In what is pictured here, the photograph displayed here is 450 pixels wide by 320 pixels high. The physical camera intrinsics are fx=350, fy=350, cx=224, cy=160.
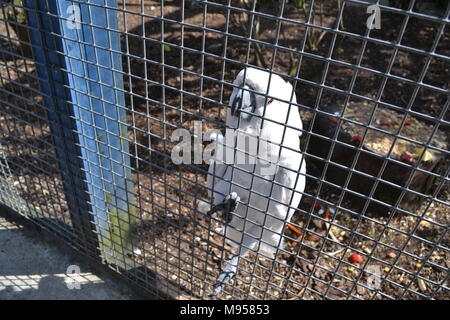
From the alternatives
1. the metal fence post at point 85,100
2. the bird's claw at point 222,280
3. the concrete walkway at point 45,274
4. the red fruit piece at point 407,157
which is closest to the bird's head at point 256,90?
the metal fence post at point 85,100

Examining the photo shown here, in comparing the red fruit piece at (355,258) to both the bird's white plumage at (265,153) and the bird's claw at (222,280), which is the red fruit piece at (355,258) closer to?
the bird's white plumage at (265,153)

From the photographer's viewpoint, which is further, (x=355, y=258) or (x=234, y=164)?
(x=355, y=258)

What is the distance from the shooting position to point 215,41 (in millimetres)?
4285

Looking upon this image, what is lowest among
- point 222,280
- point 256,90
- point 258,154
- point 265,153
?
point 222,280

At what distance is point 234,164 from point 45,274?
1.44 m

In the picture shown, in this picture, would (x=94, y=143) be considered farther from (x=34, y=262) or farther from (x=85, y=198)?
(x=34, y=262)

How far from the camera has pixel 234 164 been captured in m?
1.15

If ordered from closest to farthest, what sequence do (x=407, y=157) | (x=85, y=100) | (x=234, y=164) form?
1. (x=234, y=164)
2. (x=85, y=100)
3. (x=407, y=157)

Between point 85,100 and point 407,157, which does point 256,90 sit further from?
point 407,157

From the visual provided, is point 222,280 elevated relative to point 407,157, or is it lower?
lower

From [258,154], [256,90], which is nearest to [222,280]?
[258,154]

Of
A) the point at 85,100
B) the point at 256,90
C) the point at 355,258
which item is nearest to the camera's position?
the point at 256,90

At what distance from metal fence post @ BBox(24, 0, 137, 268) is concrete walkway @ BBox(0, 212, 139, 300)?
19 cm

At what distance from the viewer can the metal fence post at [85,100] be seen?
127cm
